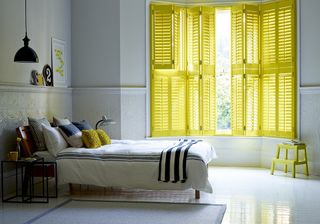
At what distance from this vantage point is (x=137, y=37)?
8.39 metres

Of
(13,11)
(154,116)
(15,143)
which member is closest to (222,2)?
(154,116)

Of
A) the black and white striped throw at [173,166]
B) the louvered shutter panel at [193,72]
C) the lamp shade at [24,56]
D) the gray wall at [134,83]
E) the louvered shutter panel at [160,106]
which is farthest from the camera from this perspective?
the louvered shutter panel at [193,72]

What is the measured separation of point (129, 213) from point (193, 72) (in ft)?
13.4

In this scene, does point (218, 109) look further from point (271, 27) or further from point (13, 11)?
point (13, 11)

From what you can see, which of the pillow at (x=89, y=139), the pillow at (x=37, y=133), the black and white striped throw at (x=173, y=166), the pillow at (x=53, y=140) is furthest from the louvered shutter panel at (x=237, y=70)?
the pillow at (x=37, y=133)

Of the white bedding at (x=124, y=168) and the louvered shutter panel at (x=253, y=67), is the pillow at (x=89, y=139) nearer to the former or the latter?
the white bedding at (x=124, y=168)

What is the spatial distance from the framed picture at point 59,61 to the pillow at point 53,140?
5.03 ft

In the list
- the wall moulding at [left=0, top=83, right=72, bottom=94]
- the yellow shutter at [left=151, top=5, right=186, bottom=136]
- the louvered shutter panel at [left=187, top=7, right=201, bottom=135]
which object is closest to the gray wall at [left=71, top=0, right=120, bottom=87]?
the wall moulding at [left=0, top=83, right=72, bottom=94]

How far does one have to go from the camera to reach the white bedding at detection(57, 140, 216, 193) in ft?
19.1

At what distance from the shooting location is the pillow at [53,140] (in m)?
6.32

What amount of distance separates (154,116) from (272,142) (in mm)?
2123

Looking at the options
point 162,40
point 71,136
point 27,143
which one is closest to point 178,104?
point 162,40

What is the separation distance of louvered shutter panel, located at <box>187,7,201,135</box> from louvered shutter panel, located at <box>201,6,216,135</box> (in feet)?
0.30

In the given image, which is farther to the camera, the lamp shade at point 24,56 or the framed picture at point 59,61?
the framed picture at point 59,61
